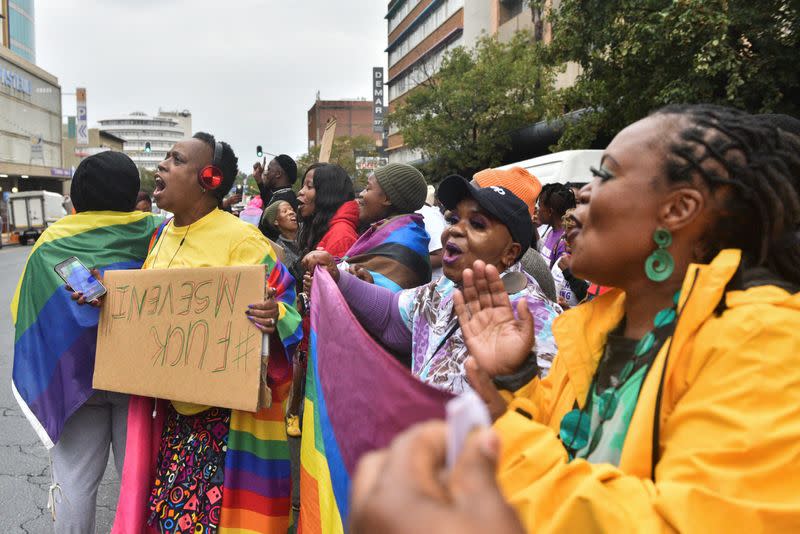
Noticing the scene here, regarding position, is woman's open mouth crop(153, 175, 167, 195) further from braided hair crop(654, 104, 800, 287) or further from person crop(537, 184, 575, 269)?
person crop(537, 184, 575, 269)

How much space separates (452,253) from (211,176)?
1.30 meters

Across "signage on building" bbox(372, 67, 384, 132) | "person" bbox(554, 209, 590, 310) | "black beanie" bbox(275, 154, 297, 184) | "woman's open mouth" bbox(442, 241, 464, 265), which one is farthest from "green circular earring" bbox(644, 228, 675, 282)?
"signage on building" bbox(372, 67, 384, 132)

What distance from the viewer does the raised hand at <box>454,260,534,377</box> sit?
1.51 meters

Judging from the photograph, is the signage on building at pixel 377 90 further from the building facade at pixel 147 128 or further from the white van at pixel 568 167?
the building facade at pixel 147 128

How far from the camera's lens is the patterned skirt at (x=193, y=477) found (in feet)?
9.08

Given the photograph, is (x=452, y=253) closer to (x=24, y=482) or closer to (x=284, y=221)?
(x=24, y=482)

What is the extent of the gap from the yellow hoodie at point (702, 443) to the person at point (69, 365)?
7.70 ft

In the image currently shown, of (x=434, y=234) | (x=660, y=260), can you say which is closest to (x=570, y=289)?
(x=434, y=234)

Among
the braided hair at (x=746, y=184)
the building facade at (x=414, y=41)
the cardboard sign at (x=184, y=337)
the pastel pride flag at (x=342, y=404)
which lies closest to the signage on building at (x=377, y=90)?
the building facade at (x=414, y=41)

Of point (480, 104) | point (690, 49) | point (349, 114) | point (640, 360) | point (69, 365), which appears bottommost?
point (69, 365)

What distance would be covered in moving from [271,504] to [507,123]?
22.7 m

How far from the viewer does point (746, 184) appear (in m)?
1.28

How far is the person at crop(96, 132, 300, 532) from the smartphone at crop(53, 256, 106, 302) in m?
0.25

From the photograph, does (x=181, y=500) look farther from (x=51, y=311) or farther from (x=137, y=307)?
(x=51, y=311)
